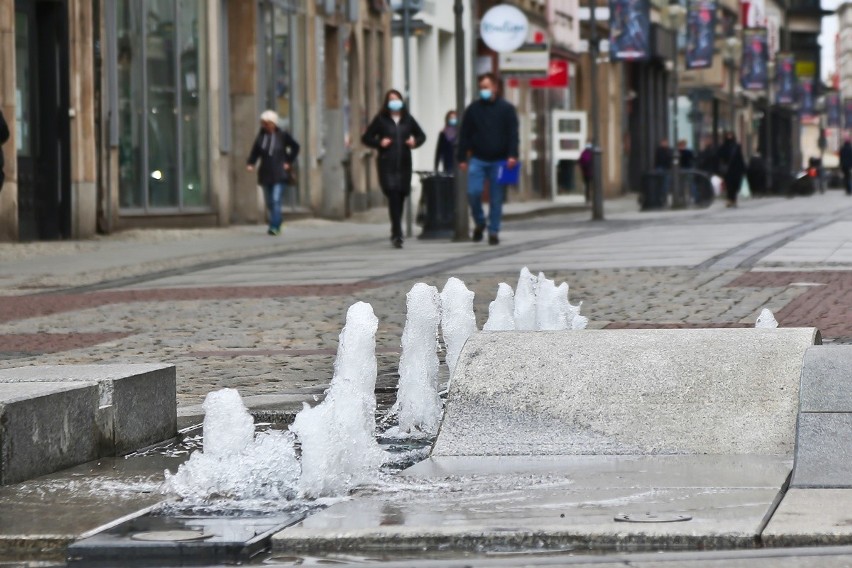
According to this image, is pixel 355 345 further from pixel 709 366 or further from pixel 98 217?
pixel 98 217

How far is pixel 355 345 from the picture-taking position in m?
7.09

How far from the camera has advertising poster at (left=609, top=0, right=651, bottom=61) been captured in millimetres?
49469

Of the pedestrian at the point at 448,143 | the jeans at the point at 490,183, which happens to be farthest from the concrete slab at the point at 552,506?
the pedestrian at the point at 448,143

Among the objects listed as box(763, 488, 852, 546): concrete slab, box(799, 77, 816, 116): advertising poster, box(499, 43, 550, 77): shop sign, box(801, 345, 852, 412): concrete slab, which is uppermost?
box(799, 77, 816, 116): advertising poster

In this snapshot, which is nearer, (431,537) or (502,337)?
(431,537)

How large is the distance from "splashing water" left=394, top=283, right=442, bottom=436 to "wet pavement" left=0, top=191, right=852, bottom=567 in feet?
1.61

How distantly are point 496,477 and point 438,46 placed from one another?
4180 cm

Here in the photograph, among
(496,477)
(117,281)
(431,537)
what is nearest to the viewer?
(431,537)

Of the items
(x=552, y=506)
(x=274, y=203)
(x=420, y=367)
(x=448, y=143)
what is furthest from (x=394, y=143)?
(x=552, y=506)

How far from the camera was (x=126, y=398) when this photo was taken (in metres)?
7.14

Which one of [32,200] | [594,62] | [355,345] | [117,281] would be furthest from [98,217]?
[355,345]

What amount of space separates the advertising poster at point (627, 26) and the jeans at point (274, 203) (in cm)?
2241

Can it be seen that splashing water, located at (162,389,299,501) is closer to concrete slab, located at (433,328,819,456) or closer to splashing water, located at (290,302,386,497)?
splashing water, located at (290,302,386,497)

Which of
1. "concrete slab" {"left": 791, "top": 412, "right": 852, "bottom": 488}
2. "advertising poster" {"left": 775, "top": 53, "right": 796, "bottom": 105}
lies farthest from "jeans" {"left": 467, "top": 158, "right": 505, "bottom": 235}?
"advertising poster" {"left": 775, "top": 53, "right": 796, "bottom": 105}
